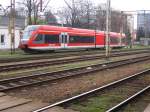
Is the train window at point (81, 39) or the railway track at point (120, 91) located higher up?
the train window at point (81, 39)

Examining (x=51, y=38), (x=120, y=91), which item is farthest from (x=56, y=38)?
(x=120, y=91)

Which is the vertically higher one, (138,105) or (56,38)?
(56,38)

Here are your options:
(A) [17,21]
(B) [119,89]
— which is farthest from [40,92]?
(A) [17,21]

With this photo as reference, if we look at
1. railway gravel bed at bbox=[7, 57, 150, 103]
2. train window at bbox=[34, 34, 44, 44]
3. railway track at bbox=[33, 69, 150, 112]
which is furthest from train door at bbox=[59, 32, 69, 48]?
railway gravel bed at bbox=[7, 57, 150, 103]

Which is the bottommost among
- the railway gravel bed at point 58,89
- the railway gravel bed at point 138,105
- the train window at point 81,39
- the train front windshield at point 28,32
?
the railway gravel bed at point 138,105

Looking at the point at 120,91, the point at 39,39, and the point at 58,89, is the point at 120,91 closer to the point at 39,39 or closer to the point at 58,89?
the point at 58,89

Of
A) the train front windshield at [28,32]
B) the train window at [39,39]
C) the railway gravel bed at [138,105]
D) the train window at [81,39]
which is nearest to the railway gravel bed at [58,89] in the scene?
the railway gravel bed at [138,105]

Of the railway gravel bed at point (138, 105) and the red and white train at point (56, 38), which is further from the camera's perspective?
the red and white train at point (56, 38)

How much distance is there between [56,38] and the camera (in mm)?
43062

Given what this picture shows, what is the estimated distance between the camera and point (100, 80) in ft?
57.5

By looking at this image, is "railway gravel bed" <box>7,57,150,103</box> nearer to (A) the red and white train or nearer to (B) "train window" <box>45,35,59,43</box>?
(A) the red and white train

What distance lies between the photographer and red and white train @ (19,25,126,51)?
130ft

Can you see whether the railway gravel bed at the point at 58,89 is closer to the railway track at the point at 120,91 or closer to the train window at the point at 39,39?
the railway track at the point at 120,91

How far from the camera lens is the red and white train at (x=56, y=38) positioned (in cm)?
3970
